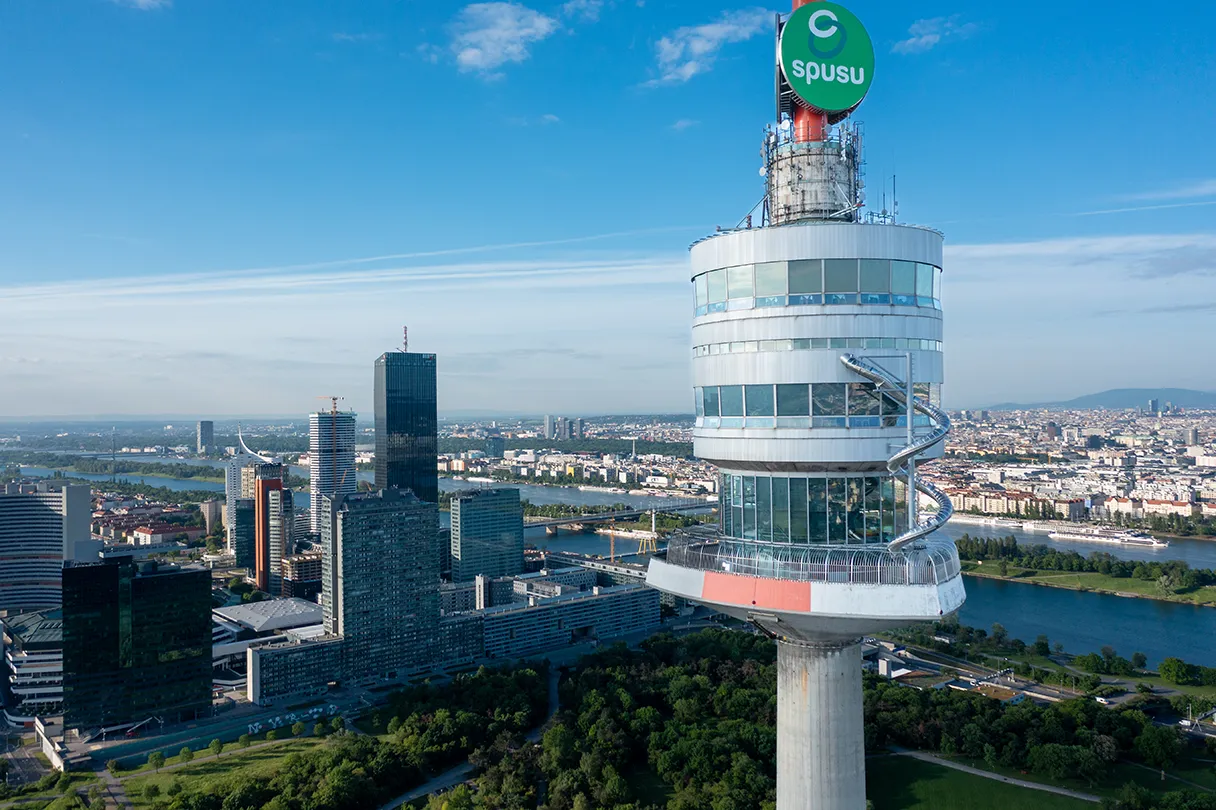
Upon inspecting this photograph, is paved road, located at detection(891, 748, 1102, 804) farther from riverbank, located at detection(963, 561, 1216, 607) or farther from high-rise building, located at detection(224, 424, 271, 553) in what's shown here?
high-rise building, located at detection(224, 424, 271, 553)

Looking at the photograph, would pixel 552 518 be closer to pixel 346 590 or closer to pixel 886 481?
pixel 346 590

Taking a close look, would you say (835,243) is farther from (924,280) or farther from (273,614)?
(273,614)

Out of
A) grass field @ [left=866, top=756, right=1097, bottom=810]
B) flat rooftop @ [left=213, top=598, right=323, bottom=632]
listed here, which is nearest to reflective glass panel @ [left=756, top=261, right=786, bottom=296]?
grass field @ [left=866, top=756, right=1097, bottom=810]

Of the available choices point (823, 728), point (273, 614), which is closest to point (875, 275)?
point (823, 728)

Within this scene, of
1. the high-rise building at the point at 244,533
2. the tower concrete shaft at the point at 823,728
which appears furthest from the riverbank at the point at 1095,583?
the high-rise building at the point at 244,533

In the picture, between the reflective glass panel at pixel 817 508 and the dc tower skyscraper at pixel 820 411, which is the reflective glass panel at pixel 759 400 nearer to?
the dc tower skyscraper at pixel 820 411

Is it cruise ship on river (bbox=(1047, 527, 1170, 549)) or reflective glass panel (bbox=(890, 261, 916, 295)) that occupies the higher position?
reflective glass panel (bbox=(890, 261, 916, 295))
